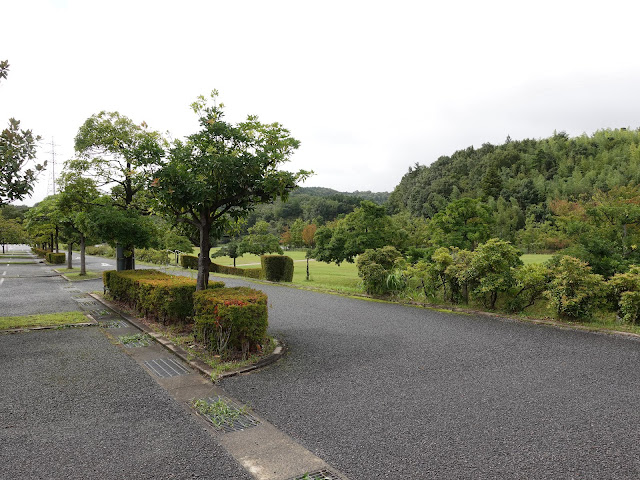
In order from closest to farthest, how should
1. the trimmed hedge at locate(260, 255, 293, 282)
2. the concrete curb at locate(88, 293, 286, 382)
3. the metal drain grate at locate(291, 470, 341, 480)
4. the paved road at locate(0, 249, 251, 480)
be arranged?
the metal drain grate at locate(291, 470, 341, 480) → the paved road at locate(0, 249, 251, 480) → the concrete curb at locate(88, 293, 286, 382) → the trimmed hedge at locate(260, 255, 293, 282)

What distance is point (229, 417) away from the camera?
3.40 metres

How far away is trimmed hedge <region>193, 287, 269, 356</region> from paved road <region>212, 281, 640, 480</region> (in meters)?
0.56

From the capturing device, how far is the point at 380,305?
945 cm

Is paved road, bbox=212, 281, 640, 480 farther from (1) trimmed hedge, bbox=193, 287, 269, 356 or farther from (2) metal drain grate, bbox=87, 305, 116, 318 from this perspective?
(2) metal drain grate, bbox=87, 305, 116, 318

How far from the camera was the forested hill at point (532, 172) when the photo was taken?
147 feet

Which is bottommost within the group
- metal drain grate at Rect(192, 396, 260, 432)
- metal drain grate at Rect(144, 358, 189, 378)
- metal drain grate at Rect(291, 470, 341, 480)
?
metal drain grate at Rect(144, 358, 189, 378)

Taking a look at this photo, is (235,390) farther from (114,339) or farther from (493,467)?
(114,339)

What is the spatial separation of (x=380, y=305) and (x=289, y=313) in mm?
2407

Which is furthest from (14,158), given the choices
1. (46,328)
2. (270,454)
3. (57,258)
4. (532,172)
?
(532,172)

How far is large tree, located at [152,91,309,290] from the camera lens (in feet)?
18.8

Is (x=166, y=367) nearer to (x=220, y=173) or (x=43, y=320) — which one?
(x=220, y=173)

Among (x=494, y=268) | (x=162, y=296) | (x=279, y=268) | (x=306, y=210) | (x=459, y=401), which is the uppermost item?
(x=306, y=210)

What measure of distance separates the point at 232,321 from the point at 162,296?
265cm

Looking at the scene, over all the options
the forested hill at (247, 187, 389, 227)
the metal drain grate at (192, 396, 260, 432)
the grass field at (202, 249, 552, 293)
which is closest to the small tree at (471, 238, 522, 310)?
the grass field at (202, 249, 552, 293)
